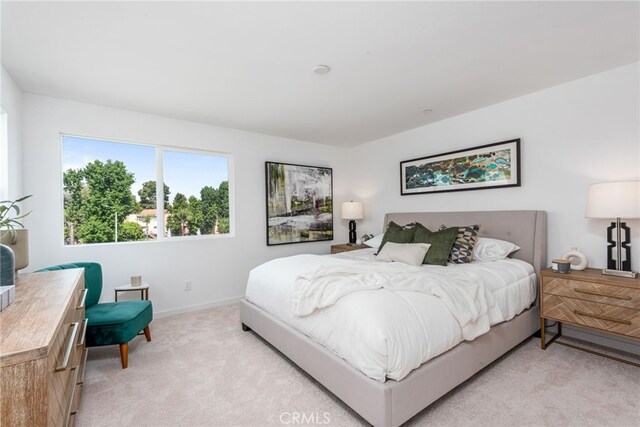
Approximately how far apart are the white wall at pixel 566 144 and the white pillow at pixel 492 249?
1.36 ft

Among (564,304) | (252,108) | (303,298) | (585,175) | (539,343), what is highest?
(252,108)

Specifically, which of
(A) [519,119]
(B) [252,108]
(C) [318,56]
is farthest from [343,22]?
(A) [519,119]

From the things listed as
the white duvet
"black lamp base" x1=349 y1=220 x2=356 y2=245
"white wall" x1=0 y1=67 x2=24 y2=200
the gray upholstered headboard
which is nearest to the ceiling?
"white wall" x1=0 y1=67 x2=24 y2=200

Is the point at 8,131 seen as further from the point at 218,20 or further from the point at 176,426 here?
the point at 176,426

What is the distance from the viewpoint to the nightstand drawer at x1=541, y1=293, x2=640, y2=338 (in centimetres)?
209

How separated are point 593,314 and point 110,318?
3.76 meters

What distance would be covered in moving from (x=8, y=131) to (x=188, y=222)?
1810 millimetres

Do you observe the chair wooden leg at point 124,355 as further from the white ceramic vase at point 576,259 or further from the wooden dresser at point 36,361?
the white ceramic vase at point 576,259

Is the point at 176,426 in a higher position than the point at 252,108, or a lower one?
lower

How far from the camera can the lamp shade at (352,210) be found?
4.72m

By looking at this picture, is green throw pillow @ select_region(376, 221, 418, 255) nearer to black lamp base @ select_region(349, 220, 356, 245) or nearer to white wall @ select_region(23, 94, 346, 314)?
black lamp base @ select_region(349, 220, 356, 245)

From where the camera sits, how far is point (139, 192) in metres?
3.45

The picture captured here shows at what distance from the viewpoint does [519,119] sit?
10.2ft

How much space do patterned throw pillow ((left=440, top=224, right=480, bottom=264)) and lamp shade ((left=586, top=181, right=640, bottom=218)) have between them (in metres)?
0.94
